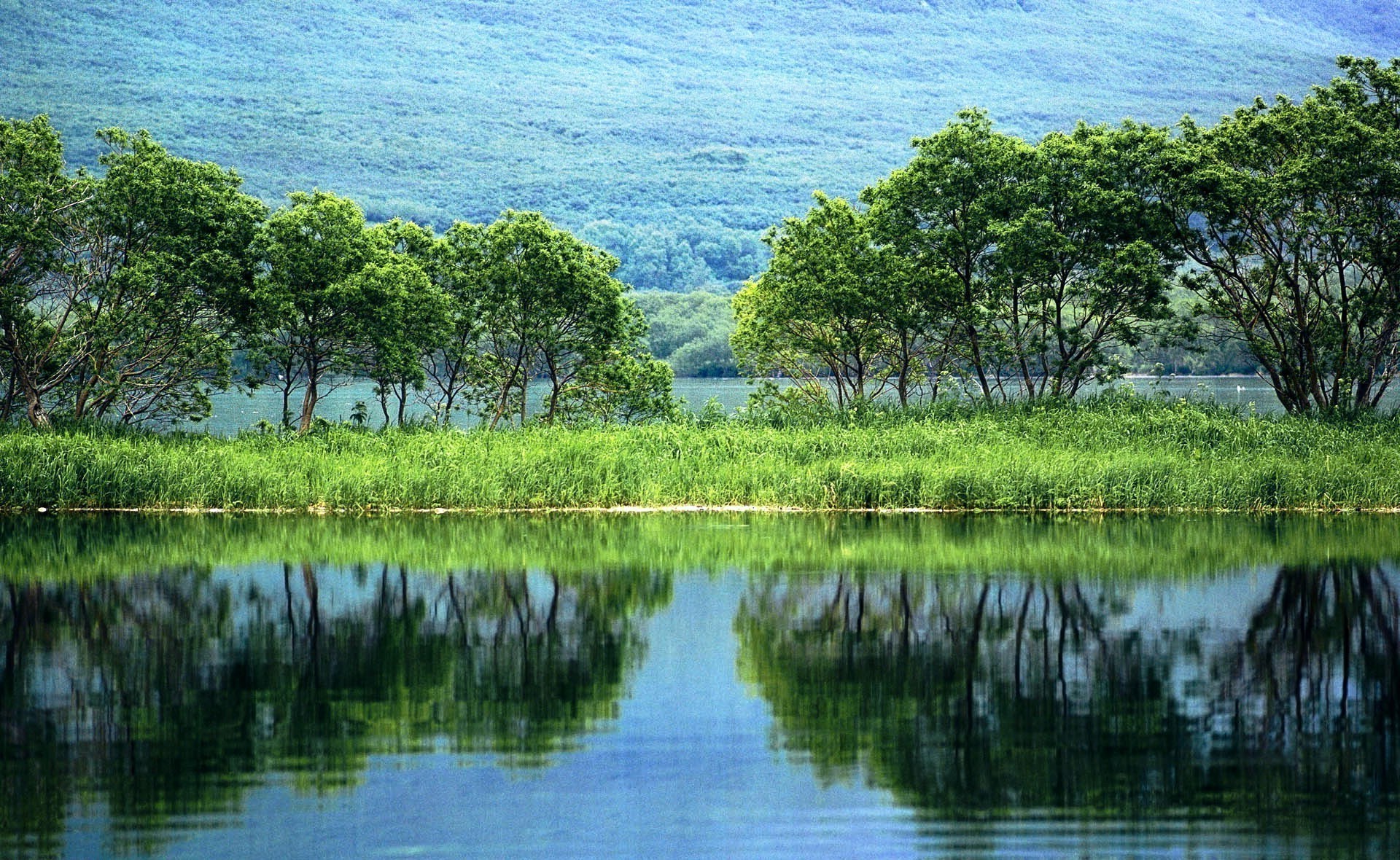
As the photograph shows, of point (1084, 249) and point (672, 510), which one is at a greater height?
point (1084, 249)

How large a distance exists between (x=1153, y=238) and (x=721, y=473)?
1359cm

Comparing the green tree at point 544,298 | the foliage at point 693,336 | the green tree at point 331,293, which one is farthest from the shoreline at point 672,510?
the foliage at point 693,336

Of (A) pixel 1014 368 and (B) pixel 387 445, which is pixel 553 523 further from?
(A) pixel 1014 368

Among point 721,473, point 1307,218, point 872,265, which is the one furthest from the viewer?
point 872,265

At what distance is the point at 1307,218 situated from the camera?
33.2 m

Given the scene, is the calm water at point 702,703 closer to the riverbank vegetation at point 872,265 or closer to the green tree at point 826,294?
the riverbank vegetation at point 872,265

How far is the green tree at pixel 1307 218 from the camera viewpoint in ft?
108

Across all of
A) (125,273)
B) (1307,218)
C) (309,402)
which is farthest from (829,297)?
(125,273)

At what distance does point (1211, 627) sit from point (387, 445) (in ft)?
65.0

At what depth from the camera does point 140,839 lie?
8.33 meters

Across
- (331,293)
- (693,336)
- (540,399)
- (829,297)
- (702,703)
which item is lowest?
(702,703)

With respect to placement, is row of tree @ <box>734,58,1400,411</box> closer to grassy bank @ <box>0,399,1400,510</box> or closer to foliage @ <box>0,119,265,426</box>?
grassy bank @ <box>0,399,1400,510</box>

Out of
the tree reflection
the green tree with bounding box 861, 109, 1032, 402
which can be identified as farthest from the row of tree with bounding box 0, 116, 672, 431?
the tree reflection

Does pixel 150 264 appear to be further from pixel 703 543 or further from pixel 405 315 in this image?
pixel 703 543
